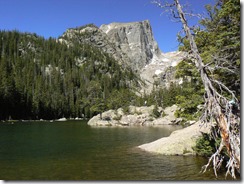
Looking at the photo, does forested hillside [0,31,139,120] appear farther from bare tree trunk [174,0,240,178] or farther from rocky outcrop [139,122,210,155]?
bare tree trunk [174,0,240,178]

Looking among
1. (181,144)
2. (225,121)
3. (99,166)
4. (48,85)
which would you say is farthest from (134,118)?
(48,85)

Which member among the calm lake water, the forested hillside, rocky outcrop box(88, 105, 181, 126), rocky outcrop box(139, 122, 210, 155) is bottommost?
the calm lake water

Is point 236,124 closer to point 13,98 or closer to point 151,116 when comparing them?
point 151,116

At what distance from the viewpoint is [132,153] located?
2470 centimetres

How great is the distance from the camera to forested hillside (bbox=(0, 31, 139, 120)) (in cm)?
10281

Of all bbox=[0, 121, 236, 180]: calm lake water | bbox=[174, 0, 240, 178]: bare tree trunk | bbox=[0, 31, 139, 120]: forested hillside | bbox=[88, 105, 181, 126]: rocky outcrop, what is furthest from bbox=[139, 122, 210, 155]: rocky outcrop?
bbox=[0, 31, 139, 120]: forested hillside

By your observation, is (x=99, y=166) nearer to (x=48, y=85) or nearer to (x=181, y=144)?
(x=181, y=144)

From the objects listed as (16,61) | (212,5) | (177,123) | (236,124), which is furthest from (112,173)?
(16,61)

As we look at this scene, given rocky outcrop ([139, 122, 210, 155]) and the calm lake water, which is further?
rocky outcrop ([139, 122, 210, 155])

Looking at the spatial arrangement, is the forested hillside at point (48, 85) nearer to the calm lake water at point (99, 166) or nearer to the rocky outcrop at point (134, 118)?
the rocky outcrop at point (134, 118)

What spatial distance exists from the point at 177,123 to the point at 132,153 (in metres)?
53.9

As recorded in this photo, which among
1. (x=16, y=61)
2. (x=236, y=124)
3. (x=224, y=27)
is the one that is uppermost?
(x=16, y=61)

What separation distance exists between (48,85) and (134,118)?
263ft

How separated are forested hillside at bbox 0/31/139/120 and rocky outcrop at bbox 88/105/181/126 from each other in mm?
10924
